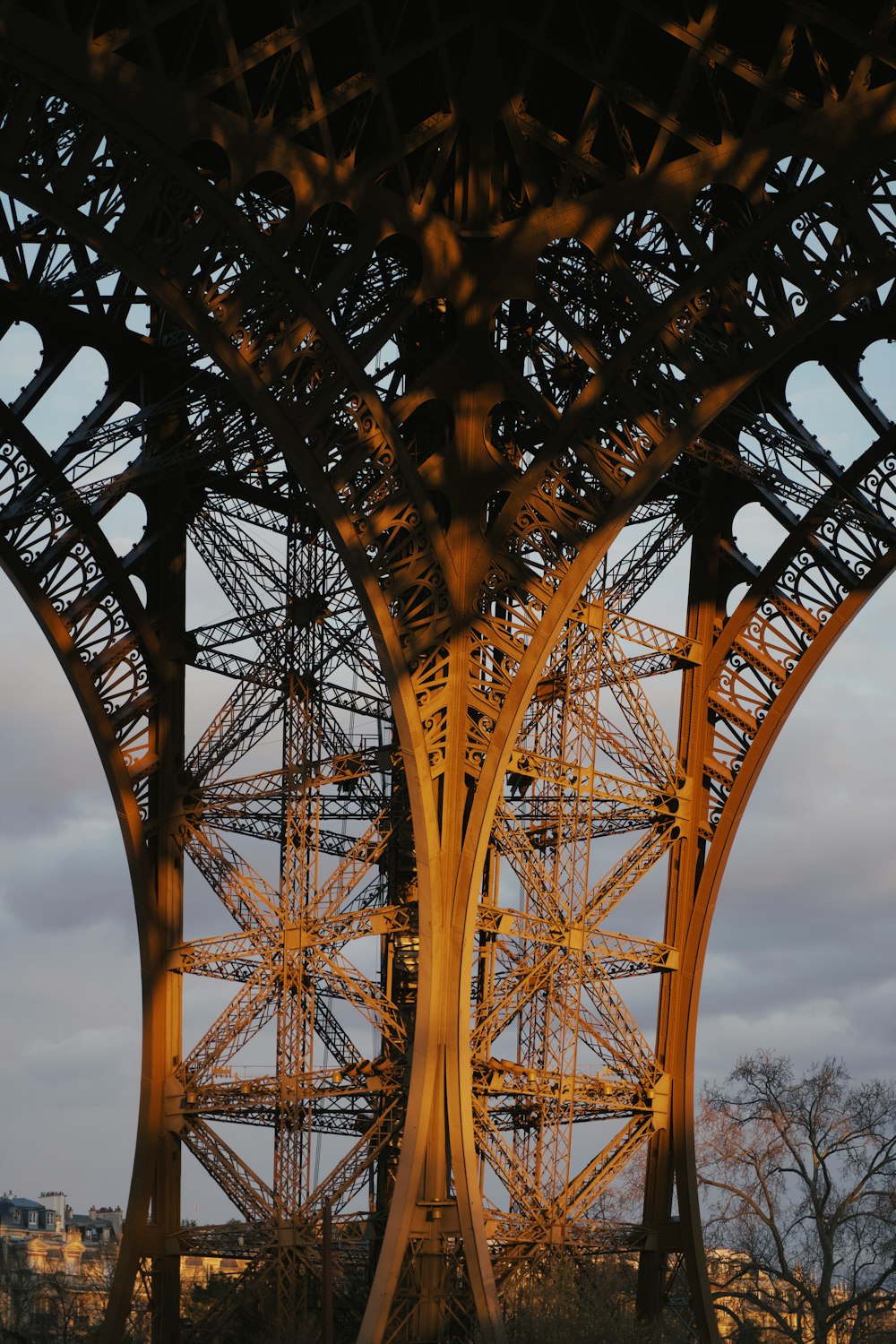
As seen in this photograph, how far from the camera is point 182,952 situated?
32.8m

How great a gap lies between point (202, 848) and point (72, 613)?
15.8ft

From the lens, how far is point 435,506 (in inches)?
Result: 1192

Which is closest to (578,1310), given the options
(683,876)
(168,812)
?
(683,876)

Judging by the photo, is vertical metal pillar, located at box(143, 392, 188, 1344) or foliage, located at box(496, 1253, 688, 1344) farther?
vertical metal pillar, located at box(143, 392, 188, 1344)

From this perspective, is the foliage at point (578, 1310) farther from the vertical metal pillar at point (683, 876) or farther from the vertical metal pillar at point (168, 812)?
the vertical metal pillar at point (168, 812)

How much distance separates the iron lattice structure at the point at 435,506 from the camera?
2284 cm

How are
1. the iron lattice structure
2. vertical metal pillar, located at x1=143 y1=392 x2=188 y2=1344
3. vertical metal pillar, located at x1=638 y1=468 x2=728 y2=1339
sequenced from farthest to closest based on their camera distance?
vertical metal pillar, located at x1=143 y1=392 x2=188 y2=1344
vertical metal pillar, located at x1=638 y1=468 x2=728 y2=1339
the iron lattice structure

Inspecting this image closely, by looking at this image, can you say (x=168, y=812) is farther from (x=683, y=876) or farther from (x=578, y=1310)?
(x=578, y=1310)

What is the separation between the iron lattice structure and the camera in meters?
22.8

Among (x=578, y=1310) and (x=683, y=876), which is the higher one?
(x=683, y=876)

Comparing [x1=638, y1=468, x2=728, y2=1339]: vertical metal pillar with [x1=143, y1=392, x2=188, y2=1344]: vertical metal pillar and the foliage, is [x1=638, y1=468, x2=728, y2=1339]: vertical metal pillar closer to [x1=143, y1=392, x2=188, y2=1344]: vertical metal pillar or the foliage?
the foliage

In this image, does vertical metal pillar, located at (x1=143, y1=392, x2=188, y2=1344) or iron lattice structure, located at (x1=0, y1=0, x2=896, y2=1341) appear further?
vertical metal pillar, located at (x1=143, y1=392, x2=188, y2=1344)

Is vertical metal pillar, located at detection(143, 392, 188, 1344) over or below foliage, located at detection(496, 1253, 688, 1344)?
over

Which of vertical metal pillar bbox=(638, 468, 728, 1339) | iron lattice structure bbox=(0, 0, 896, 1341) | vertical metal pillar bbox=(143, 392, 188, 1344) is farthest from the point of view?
vertical metal pillar bbox=(143, 392, 188, 1344)
